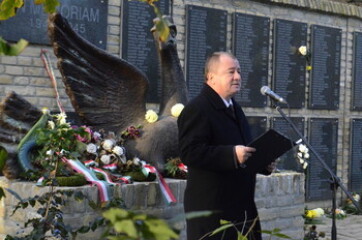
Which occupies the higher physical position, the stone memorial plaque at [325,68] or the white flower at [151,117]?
the stone memorial plaque at [325,68]

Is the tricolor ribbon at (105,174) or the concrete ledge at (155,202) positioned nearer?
the concrete ledge at (155,202)

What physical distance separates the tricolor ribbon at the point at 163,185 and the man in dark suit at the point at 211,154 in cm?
120

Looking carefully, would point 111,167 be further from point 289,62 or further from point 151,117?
point 289,62

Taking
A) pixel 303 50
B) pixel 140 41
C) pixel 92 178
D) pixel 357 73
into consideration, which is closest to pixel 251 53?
pixel 303 50

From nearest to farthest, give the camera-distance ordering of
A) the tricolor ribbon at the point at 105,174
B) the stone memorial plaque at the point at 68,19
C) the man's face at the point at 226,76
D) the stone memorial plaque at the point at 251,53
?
the man's face at the point at 226,76
the tricolor ribbon at the point at 105,174
the stone memorial plaque at the point at 68,19
the stone memorial plaque at the point at 251,53

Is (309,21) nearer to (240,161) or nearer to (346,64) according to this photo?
(346,64)

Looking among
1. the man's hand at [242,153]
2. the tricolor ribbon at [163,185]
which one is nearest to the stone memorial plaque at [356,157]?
the tricolor ribbon at [163,185]

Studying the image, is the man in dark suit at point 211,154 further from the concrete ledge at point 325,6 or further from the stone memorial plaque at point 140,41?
the concrete ledge at point 325,6

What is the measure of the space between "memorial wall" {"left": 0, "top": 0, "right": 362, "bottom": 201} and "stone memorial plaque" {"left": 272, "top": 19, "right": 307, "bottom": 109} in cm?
1

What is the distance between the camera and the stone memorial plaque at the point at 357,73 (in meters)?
8.68

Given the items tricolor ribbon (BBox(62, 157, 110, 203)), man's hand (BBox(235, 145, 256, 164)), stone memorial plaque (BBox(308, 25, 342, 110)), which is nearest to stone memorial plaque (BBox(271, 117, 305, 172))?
stone memorial plaque (BBox(308, 25, 342, 110))

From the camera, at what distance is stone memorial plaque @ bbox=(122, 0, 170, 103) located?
632cm

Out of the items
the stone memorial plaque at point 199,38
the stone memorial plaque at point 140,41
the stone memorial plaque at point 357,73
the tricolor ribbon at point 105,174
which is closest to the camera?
the tricolor ribbon at point 105,174

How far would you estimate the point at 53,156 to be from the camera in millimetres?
3074
